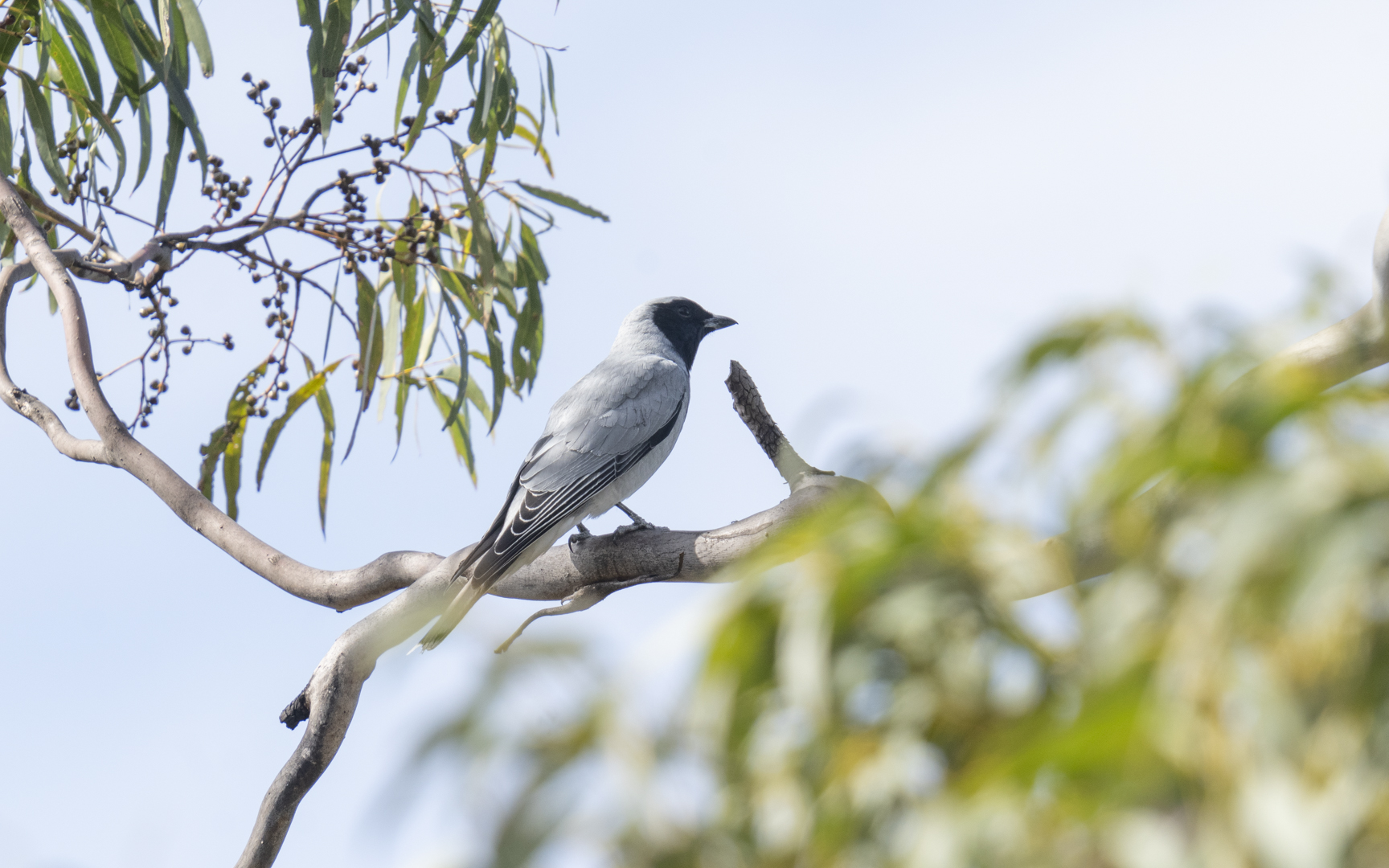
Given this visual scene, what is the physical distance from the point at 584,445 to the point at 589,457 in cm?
5

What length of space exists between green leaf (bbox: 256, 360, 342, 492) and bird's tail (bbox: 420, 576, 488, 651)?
0.80 meters

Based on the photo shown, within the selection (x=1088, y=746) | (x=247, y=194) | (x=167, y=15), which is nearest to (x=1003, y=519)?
(x=1088, y=746)

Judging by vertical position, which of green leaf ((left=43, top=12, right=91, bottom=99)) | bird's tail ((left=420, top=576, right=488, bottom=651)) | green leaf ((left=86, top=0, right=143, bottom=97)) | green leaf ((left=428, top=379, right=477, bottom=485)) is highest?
green leaf ((left=43, top=12, right=91, bottom=99))

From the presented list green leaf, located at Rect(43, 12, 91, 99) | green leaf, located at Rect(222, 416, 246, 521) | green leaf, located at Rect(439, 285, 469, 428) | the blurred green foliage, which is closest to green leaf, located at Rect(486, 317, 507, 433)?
green leaf, located at Rect(439, 285, 469, 428)

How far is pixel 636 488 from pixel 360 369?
3.10 ft

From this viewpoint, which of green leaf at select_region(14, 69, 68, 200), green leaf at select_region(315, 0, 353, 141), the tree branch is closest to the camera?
the tree branch

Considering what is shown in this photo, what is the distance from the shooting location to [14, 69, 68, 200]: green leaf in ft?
8.77

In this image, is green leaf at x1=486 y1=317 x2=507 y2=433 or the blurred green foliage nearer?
the blurred green foliage

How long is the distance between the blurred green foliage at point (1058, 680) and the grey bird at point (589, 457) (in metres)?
1.96

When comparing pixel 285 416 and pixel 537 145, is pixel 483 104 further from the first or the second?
pixel 285 416

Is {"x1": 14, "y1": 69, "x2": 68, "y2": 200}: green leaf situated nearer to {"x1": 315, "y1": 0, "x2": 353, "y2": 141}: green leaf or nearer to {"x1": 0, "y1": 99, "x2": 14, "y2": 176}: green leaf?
{"x1": 0, "y1": 99, "x2": 14, "y2": 176}: green leaf

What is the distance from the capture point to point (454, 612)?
2.67 m

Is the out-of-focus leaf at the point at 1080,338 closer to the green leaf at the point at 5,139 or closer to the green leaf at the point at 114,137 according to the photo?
the green leaf at the point at 114,137

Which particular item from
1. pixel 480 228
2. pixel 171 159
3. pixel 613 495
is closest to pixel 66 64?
pixel 171 159
